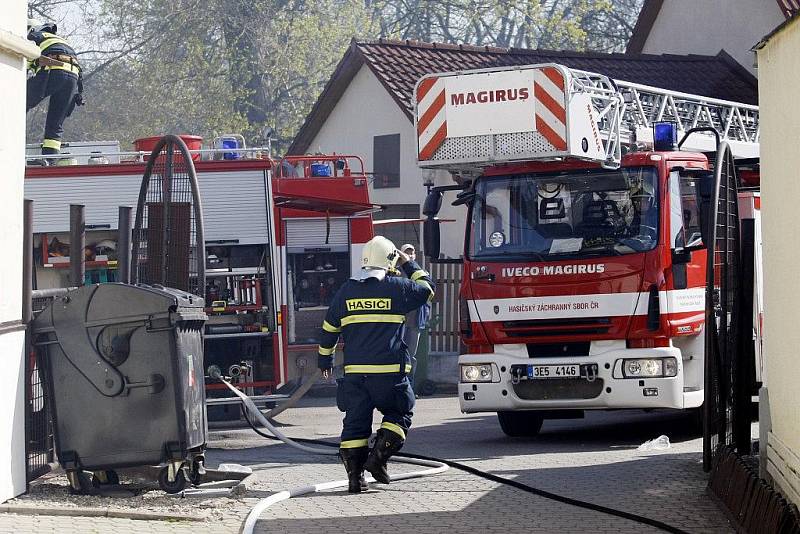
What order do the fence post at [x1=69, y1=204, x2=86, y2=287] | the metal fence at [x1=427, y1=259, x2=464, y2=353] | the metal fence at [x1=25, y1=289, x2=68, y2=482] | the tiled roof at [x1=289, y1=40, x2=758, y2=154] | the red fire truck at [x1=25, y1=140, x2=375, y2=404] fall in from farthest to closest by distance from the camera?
1. the tiled roof at [x1=289, y1=40, x2=758, y2=154]
2. the metal fence at [x1=427, y1=259, x2=464, y2=353]
3. the red fire truck at [x1=25, y1=140, x2=375, y2=404]
4. the fence post at [x1=69, y1=204, x2=86, y2=287]
5. the metal fence at [x1=25, y1=289, x2=68, y2=482]

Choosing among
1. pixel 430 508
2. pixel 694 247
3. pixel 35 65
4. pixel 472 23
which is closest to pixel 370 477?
pixel 430 508

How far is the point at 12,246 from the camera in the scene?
29.6ft

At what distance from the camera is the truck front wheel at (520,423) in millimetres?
12812

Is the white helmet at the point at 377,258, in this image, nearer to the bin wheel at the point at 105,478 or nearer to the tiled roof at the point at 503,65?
the bin wheel at the point at 105,478

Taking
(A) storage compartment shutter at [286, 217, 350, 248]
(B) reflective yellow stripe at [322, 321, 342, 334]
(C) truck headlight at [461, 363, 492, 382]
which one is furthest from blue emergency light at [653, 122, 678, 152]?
(A) storage compartment shutter at [286, 217, 350, 248]

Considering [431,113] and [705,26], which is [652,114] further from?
[705,26]

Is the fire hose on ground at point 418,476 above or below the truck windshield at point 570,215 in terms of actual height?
below

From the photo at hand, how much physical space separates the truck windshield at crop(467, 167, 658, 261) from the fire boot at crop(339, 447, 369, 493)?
3.18 meters

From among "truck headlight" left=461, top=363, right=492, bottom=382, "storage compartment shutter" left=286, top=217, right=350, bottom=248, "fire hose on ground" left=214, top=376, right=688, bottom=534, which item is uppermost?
"storage compartment shutter" left=286, top=217, right=350, bottom=248

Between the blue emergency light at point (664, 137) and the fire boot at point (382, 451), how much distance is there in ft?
13.9

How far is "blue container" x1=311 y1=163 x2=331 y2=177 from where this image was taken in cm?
1683

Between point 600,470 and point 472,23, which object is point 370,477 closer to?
point 600,470

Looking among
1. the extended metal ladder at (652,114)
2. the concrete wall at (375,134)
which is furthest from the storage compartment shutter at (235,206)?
the concrete wall at (375,134)

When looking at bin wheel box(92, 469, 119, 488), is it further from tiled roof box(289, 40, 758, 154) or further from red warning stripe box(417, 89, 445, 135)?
tiled roof box(289, 40, 758, 154)
